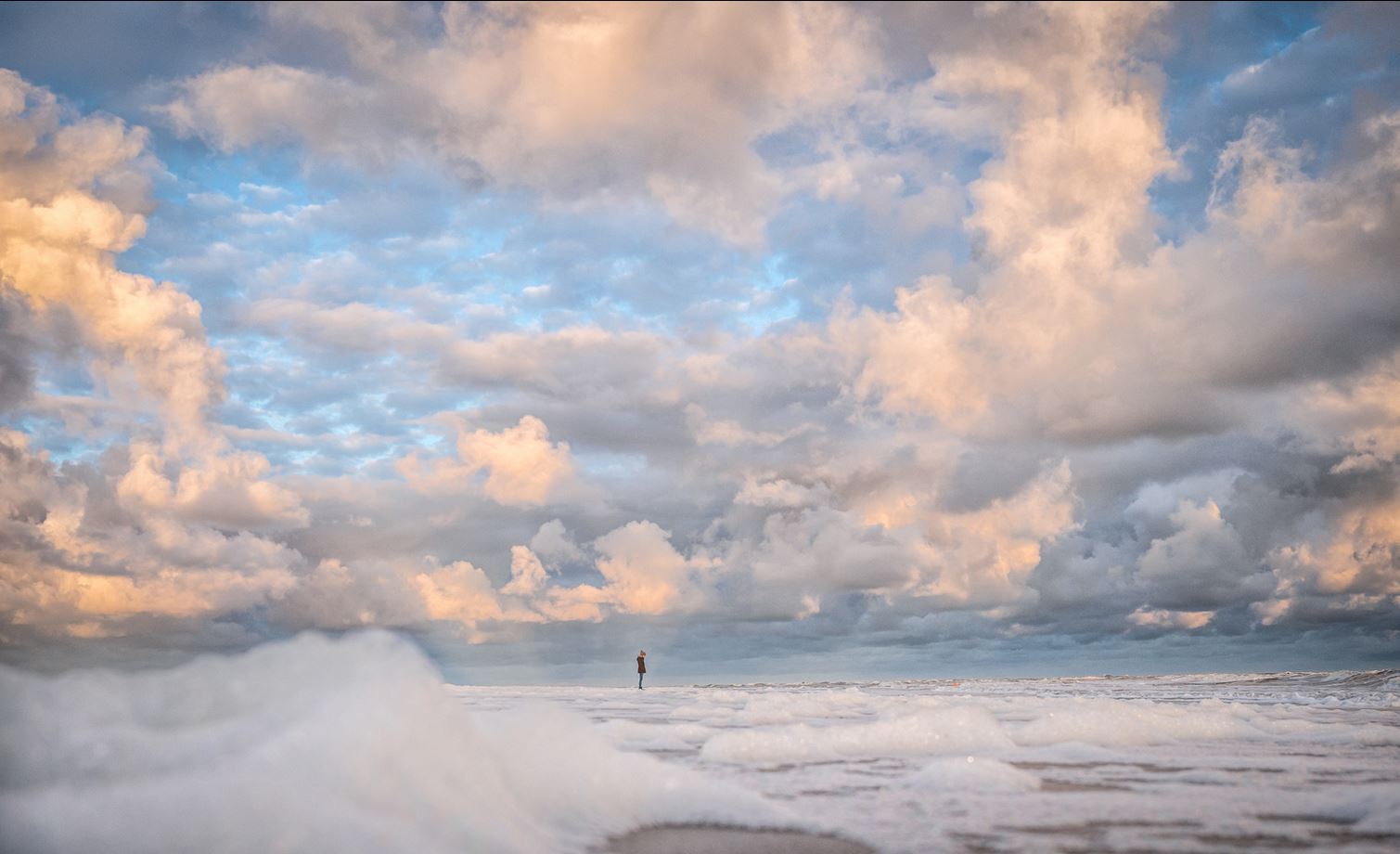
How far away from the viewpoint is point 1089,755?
11.9m

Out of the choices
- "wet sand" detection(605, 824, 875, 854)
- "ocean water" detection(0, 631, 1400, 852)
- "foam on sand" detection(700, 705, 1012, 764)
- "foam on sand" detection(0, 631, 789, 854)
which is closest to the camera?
"foam on sand" detection(0, 631, 789, 854)

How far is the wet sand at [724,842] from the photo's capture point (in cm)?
636

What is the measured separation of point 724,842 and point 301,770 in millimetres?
3269

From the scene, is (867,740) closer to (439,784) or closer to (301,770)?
(439,784)

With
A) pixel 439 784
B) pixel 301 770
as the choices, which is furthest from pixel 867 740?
pixel 301 770

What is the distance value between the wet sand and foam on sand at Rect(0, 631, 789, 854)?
25 cm

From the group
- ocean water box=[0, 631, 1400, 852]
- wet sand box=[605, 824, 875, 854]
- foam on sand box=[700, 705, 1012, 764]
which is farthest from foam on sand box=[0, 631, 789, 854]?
foam on sand box=[700, 705, 1012, 764]

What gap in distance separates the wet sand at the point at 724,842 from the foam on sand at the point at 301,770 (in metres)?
0.25

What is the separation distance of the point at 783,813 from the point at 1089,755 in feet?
21.5

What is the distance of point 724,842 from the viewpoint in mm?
6652

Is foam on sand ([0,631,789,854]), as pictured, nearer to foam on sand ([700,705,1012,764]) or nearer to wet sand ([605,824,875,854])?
wet sand ([605,824,875,854])

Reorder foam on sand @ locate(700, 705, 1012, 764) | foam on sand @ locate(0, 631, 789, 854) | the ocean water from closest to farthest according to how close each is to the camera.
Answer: foam on sand @ locate(0, 631, 789, 854) < the ocean water < foam on sand @ locate(700, 705, 1012, 764)

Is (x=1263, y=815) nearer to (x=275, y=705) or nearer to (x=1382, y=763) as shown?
(x=1382, y=763)

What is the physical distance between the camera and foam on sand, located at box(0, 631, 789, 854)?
493 centimetres
